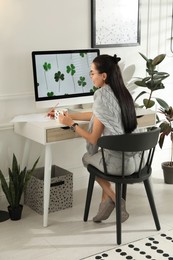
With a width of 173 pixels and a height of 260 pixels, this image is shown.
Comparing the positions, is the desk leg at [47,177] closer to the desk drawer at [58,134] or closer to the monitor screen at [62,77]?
the desk drawer at [58,134]

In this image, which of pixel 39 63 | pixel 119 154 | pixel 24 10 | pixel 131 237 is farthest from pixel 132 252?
pixel 24 10

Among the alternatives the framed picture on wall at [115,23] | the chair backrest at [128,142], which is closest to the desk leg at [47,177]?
the chair backrest at [128,142]

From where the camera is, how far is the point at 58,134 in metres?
3.17

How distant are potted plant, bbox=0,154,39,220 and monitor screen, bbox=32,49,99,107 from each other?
53 cm

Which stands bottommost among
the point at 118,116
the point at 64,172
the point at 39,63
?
the point at 64,172

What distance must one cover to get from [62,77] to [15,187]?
923 mm

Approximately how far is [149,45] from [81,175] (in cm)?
140

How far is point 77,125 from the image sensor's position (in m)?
3.09

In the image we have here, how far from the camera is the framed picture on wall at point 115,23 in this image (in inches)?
151

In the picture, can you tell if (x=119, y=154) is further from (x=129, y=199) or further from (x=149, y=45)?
(x=149, y=45)

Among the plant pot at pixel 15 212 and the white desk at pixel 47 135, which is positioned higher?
the white desk at pixel 47 135

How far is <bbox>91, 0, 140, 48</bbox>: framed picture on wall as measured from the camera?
3842mm

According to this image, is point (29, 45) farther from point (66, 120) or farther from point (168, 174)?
point (168, 174)

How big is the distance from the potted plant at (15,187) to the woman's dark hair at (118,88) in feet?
2.84
